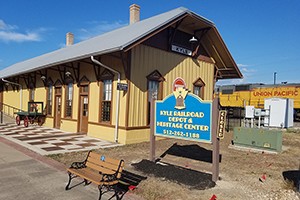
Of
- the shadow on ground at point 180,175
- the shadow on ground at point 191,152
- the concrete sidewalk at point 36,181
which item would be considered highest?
the shadow on ground at point 180,175

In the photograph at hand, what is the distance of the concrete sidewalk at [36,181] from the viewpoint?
193 inches

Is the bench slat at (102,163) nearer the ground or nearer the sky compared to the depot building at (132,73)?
nearer the ground

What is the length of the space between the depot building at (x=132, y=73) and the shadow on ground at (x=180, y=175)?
415cm

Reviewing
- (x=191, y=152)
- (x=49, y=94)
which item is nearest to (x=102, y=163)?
(x=191, y=152)

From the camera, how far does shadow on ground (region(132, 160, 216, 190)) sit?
5.63 m

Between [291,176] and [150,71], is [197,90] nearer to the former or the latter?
[150,71]

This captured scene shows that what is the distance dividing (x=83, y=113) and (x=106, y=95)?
→ 107 inches

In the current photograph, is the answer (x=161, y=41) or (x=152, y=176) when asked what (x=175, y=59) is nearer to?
(x=161, y=41)

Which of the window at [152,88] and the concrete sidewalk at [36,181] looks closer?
the concrete sidewalk at [36,181]

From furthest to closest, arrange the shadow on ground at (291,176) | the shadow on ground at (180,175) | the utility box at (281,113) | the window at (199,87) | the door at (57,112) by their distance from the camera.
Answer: the utility box at (281,113) < the door at (57,112) < the window at (199,87) < the shadow on ground at (291,176) < the shadow on ground at (180,175)

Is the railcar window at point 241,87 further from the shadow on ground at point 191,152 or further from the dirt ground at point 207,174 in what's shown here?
the shadow on ground at point 191,152

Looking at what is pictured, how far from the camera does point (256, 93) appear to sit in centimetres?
2927

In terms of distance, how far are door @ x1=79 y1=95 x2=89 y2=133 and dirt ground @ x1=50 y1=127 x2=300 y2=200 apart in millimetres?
4752

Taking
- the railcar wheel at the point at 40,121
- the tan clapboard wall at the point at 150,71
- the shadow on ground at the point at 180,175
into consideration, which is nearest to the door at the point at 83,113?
the tan clapboard wall at the point at 150,71
